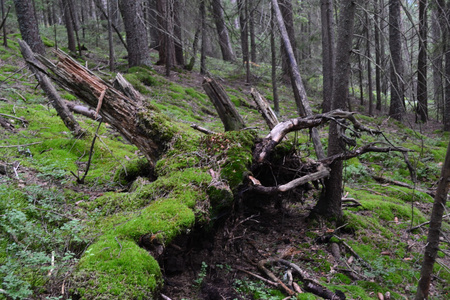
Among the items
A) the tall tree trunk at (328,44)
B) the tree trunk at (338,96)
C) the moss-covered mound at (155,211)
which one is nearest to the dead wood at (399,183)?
the tall tree trunk at (328,44)

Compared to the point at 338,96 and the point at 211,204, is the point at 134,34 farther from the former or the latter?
the point at 211,204

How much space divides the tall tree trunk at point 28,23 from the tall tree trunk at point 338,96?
9.76 meters

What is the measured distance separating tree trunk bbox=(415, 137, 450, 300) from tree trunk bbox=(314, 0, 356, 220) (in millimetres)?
1927

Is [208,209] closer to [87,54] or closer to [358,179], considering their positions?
[358,179]

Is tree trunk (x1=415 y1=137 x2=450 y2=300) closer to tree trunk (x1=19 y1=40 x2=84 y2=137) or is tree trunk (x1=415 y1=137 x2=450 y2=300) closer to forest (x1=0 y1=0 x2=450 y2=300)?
forest (x1=0 y1=0 x2=450 y2=300)

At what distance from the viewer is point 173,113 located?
9.90 metres

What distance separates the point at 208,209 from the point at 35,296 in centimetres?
187

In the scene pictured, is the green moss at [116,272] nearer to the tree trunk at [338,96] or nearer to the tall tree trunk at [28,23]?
the tree trunk at [338,96]

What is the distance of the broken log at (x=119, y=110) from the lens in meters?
4.66

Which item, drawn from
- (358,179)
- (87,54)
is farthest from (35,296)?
(87,54)

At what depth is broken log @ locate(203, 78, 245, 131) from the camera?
5309 millimetres

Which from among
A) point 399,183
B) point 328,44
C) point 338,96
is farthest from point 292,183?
point 328,44

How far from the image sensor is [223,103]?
535cm

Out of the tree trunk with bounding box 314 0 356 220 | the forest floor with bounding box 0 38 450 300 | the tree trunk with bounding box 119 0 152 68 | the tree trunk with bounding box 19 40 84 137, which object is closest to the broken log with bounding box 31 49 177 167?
the forest floor with bounding box 0 38 450 300
